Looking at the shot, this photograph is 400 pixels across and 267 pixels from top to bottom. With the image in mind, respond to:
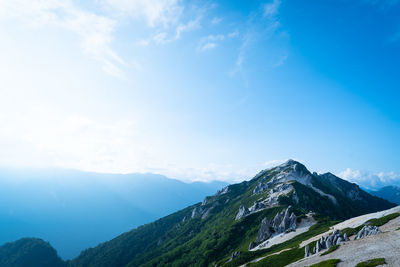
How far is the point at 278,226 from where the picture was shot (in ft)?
337

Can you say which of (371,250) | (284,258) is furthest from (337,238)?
(371,250)

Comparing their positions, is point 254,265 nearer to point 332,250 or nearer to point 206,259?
point 332,250

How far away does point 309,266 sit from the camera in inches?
1454

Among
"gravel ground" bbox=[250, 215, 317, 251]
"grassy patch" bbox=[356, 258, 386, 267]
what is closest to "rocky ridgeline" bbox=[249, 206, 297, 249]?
"gravel ground" bbox=[250, 215, 317, 251]

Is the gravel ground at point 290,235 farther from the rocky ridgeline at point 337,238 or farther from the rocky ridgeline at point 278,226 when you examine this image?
the rocky ridgeline at point 337,238

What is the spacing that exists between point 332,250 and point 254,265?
25.9 m

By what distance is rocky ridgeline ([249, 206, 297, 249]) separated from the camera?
3812 inches

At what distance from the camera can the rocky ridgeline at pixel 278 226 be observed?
96.8 metres

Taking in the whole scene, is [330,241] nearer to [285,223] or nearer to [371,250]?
[371,250]

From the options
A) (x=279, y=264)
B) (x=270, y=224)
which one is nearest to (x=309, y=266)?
(x=279, y=264)

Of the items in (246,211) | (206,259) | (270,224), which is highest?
(246,211)

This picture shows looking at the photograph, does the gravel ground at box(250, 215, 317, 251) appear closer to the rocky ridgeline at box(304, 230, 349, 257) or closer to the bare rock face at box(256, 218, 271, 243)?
the bare rock face at box(256, 218, 271, 243)

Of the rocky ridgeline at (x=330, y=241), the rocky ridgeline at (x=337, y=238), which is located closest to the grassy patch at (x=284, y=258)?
the rocky ridgeline at (x=330, y=241)

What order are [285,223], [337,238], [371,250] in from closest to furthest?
1. [371,250]
2. [337,238]
3. [285,223]
